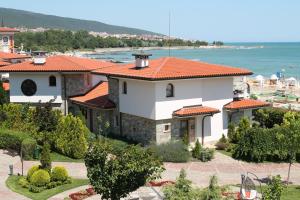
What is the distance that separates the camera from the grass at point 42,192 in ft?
65.5

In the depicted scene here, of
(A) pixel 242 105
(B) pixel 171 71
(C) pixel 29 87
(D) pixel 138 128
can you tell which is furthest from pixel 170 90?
(C) pixel 29 87

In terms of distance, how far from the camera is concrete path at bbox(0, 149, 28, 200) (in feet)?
64.8

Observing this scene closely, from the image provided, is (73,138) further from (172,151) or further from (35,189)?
(35,189)

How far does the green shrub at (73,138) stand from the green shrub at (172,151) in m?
3.82

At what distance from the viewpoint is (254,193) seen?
17.0 meters

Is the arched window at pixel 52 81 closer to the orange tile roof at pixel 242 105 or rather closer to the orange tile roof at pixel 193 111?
the orange tile roof at pixel 193 111

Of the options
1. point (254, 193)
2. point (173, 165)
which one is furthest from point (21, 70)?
point (254, 193)

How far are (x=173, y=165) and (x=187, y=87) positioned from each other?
17.6ft

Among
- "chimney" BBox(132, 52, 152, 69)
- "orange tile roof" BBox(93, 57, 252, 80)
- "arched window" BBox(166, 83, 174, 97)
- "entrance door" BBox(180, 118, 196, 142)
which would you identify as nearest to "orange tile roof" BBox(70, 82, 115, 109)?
"orange tile roof" BBox(93, 57, 252, 80)

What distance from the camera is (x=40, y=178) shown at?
68.6 ft

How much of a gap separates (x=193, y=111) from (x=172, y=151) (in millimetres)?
3389

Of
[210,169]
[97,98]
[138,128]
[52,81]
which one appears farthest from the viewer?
[52,81]

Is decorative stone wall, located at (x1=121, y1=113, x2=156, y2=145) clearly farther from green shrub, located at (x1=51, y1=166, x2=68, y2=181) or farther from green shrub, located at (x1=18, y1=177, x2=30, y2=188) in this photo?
green shrub, located at (x1=18, y1=177, x2=30, y2=188)

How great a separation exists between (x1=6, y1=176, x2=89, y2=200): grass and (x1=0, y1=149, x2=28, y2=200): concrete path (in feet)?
0.83
